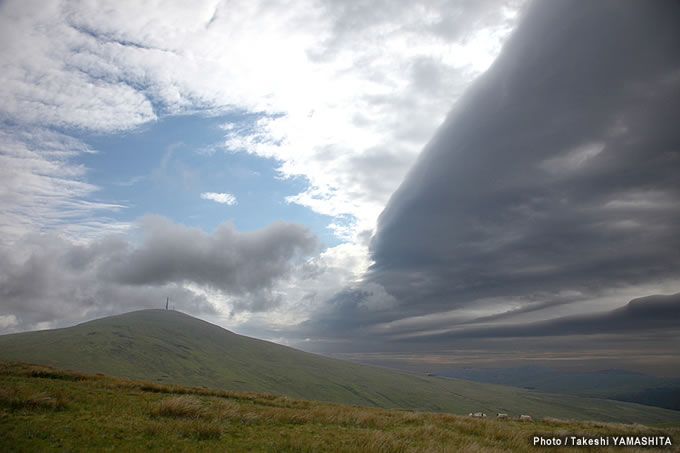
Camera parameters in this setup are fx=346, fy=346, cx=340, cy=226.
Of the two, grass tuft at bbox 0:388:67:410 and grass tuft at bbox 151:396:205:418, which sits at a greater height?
grass tuft at bbox 0:388:67:410

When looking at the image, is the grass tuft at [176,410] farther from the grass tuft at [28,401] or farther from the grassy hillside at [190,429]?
the grass tuft at [28,401]

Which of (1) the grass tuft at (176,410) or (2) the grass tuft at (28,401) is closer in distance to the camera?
(2) the grass tuft at (28,401)

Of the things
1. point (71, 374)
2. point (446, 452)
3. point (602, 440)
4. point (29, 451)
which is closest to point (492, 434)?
point (602, 440)

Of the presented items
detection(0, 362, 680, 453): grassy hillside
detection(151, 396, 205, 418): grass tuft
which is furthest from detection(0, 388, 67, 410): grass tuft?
detection(151, 396, 205, 418): grass tuft

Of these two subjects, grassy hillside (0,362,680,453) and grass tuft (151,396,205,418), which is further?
grass tuft (151,396,205,418)

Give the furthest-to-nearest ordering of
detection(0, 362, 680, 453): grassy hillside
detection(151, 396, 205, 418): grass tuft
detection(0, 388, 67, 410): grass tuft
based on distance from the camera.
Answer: detection(151, 396, 205, 418): grass tuft
detection(0, 388, 67, 410): grass tuft
detection(0, 362, 680, 453): grassy hillside

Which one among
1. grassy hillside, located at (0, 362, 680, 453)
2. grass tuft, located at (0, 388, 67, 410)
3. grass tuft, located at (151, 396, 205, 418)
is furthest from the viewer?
grass tuft, located at (151, 396, 205, 418)

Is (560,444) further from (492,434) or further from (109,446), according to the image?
(109,446)

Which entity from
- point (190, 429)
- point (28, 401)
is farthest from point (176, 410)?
point (28, 401)

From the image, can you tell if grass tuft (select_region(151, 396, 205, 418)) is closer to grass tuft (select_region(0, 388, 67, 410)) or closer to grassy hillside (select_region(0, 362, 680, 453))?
grassy hillside (select_region(0, 362, 680, 453))

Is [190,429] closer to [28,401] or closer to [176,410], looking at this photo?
[176,410]

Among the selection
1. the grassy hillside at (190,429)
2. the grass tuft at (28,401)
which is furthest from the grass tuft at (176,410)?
the grass tuft at (28,401)

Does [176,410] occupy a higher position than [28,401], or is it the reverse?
[28,401]

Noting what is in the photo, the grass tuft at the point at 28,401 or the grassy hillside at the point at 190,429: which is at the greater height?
the grass tuft at the point at 28,401
